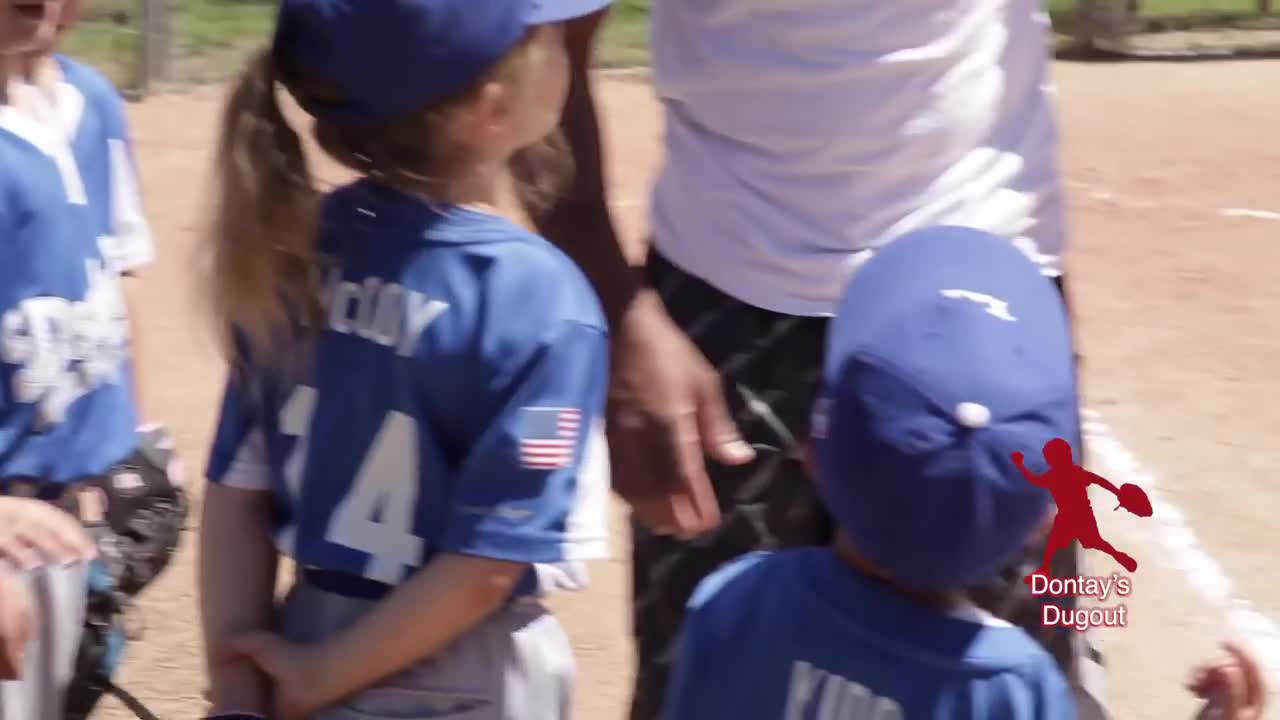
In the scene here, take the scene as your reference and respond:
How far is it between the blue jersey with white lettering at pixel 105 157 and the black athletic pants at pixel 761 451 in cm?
74

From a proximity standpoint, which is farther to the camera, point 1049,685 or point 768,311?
point 768,311

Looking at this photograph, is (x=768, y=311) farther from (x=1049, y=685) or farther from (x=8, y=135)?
(x=8, y=135)

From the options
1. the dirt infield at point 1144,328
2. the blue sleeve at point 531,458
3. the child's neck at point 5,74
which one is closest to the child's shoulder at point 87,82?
the child's neck at point 5,74

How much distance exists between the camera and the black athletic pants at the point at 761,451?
6.97 feet

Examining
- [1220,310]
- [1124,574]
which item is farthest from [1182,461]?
[1220,310]

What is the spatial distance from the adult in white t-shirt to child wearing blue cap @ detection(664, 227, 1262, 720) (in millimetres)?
432

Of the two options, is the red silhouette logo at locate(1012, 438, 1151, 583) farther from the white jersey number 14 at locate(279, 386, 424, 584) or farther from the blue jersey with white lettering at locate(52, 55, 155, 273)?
the blue jersey with white lettering at locate(52, 55, 155, 273)

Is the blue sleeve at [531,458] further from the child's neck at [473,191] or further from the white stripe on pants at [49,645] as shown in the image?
the white stripe on pants at [49,645]

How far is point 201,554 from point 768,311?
0.68 m

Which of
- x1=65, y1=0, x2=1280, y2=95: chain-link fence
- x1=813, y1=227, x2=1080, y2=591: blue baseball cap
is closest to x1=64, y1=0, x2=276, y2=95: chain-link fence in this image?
x1=65, y1=0, x2=1280, y2=95: chain-link fence

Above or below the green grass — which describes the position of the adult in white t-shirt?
above

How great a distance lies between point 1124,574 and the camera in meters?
4.02

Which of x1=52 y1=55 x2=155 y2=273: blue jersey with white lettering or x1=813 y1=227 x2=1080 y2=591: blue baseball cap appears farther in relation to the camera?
x1=52 y1=55 x2=155 y2=273: blue jersey with white lettering

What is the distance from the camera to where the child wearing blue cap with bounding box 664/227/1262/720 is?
140 centimetres
